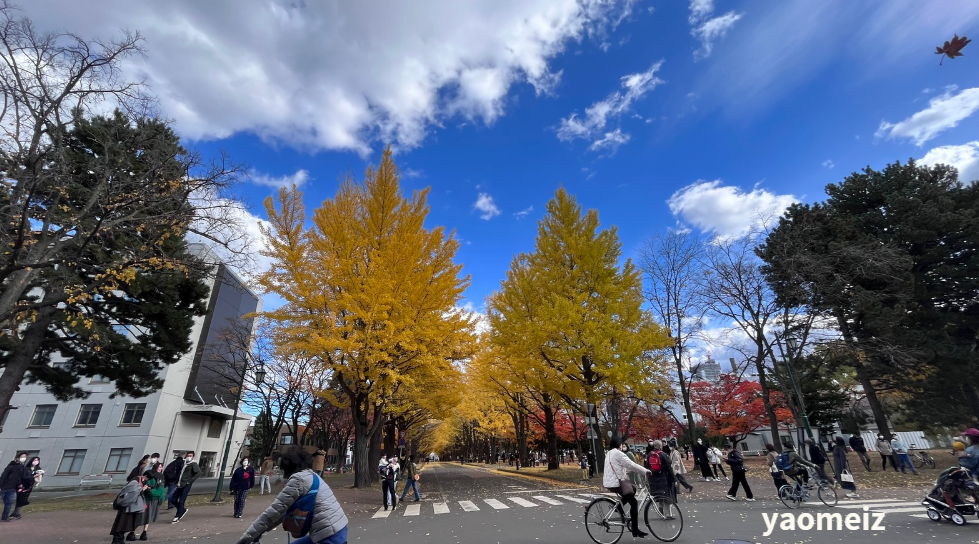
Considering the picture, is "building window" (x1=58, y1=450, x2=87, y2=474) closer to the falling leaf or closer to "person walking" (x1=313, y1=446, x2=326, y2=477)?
"person walking" (x1=313, y1=446, x2=326, y2=477)

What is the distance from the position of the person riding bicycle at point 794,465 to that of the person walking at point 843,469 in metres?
2.05

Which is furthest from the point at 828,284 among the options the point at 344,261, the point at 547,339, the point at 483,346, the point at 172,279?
the point at 172,279

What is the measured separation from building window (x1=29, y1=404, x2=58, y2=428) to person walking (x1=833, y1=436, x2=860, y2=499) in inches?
1907

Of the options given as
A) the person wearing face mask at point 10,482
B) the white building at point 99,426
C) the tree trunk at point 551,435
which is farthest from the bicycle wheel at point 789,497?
the white building at point 99,426

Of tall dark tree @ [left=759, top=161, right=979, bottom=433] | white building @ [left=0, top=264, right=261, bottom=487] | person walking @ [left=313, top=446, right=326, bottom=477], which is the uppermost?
tall dark tree @ [left=759, top=161, right=979, bottom=433]

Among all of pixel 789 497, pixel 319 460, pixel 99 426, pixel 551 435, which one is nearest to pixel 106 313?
pixel 319 460

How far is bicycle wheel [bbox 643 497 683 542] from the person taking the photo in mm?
6723

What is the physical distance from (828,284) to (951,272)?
21.0 feet

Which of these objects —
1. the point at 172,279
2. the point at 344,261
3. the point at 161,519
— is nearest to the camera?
the point at 161,519

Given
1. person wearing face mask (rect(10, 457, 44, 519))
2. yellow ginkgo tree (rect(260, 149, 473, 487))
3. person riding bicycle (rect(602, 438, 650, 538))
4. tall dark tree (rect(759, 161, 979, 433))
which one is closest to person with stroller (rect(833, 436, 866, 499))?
tall dark tree (rect(759, 161, 979, 433))

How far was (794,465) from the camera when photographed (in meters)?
10.1

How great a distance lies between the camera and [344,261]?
12.6 m

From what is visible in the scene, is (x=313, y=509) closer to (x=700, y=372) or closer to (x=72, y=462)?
(x=72, y=462)

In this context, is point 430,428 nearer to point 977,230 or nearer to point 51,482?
point 51,482
